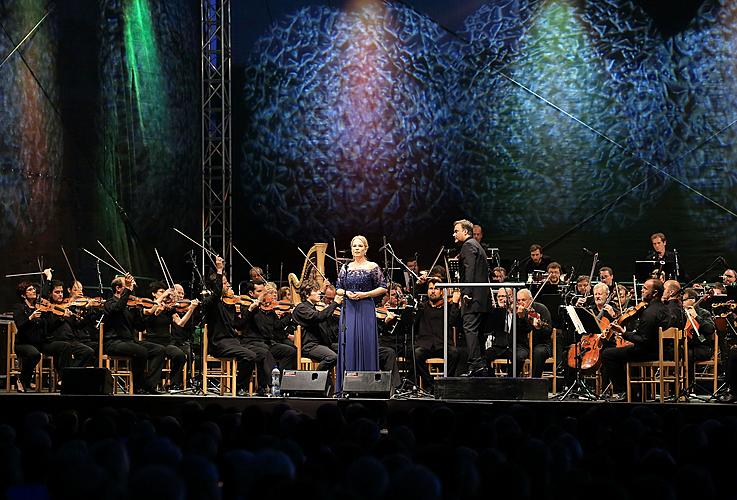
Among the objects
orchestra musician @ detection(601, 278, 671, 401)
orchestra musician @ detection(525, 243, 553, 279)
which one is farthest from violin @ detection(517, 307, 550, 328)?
orchestra musician @ detection(525, 243, 553, 279)

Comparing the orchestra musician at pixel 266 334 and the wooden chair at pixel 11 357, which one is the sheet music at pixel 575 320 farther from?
the wooden chair at pixel 11 357

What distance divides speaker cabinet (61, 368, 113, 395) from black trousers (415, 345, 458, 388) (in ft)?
11.1

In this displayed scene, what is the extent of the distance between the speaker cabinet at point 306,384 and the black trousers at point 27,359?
8.51 ft

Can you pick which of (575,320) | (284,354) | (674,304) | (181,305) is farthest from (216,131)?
(674,304)

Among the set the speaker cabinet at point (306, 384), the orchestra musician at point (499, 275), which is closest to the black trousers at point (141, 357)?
the speaker cabinet at point (306, 384)

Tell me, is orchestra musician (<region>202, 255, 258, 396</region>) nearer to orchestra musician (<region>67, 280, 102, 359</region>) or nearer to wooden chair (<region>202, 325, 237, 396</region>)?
wooden chair (<region>202, 325, 237, 396</region>)

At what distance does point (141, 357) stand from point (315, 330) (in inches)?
64.1

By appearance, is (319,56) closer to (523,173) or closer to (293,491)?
(523,173)

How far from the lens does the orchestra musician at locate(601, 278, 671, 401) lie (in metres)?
8.11

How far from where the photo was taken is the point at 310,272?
12.3 meters

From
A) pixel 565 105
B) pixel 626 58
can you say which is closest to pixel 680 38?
pixel 626 58

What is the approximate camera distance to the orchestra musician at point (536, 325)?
9234 mm

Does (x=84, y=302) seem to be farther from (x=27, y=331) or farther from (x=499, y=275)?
(x=499, y=275)

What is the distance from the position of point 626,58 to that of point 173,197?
19.5 feet
